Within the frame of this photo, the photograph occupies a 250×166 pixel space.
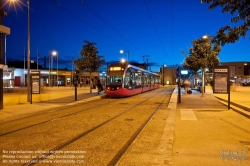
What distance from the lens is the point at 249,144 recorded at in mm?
7324

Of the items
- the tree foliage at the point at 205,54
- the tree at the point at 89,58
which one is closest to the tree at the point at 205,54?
the tree foliage at the point at 205,54

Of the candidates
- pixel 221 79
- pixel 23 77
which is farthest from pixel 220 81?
pixel 23 77

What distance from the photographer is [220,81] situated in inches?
640

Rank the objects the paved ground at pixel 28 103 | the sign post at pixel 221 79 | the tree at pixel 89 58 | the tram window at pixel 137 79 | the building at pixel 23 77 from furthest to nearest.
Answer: the building at pixel 23 77, the tree at pixel 89 58, the tram window at pixel 137 79, the sign post at pixel 221 79, the paved ground at pixel 28 103

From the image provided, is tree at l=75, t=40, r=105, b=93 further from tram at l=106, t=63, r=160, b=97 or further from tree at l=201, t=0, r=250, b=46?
tree at l=201, t=0, r=250, b=46

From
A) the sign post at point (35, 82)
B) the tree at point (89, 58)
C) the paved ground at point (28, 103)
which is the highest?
the tree at point (89, 58)

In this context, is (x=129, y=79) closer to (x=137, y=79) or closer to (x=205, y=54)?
(x=137, y=79)

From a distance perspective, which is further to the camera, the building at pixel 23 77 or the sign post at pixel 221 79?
the building at pixel 23 77

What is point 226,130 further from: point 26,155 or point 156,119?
point 26,155

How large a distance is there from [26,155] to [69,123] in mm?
4598

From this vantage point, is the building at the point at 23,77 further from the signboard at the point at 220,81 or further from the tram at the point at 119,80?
the signboard at the point at 220,81

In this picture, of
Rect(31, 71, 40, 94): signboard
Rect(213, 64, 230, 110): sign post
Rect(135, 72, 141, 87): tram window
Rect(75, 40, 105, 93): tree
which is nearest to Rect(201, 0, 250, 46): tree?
Rect(213, 64, 230, 110): sign post

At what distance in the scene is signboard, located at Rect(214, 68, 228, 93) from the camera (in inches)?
634

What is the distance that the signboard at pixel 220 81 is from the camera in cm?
1611
